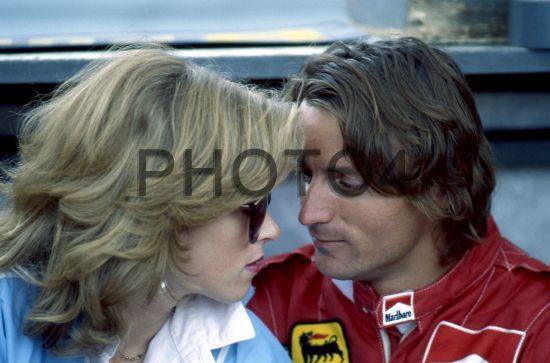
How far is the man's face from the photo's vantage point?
2.13m

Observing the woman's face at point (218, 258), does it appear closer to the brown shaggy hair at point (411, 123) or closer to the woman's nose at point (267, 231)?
the woman's nose at point (267, 231)

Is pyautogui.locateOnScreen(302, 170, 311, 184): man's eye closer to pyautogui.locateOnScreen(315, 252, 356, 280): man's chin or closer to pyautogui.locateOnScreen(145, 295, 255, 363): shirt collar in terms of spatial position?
pyautogui.locateOnScreen(315, 252, 356, 280): man's chin

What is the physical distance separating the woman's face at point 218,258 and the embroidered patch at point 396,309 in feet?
1.21

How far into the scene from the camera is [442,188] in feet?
7.29

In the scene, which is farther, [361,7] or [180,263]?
[361,7]

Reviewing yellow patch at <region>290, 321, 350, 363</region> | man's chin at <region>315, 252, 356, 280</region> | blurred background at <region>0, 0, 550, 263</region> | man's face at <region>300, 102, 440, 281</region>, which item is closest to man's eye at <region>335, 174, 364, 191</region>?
man's face at <region>300, 102, 440, 281</region>

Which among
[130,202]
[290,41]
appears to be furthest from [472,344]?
[290,41]

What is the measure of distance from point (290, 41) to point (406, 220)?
0.73m

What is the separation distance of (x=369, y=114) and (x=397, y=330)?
0.51m

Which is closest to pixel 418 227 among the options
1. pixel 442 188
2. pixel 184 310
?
pixel 442 188

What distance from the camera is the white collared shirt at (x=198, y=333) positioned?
1.97 metres

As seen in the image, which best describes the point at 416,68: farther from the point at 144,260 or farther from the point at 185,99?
the point at 144,260

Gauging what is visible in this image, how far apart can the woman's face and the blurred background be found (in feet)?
2.42

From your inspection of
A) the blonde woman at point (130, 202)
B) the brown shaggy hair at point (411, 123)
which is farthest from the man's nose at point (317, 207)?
the blonde woman at point (130, 202)
